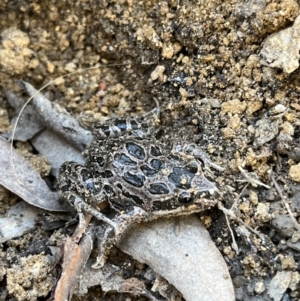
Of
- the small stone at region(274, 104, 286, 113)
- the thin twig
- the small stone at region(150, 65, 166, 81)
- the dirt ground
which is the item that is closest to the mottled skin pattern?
the dirt ground

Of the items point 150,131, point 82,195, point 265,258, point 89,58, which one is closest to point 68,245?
point 82,195

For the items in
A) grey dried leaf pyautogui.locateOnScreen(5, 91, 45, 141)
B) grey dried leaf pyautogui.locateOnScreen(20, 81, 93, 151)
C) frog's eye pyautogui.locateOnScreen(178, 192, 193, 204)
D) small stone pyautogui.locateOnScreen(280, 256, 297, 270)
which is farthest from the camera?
grey dried leaf pyautogui.locateOnScreen(5, 91, 45, 141)

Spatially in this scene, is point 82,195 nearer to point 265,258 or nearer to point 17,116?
point 17,116

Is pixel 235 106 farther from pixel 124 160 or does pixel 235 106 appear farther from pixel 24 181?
pixel 24 181

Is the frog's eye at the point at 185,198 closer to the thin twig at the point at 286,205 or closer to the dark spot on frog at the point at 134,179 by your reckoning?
the dark spot on frog at the point at 134,179

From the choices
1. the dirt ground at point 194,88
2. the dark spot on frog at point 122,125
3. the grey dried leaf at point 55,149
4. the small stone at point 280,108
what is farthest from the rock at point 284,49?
the grey dried leaf at point 55,149

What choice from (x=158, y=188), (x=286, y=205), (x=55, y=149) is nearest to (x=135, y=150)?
(x=158, y=188)

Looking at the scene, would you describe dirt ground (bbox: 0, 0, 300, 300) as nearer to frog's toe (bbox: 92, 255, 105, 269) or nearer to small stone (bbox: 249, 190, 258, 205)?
small stone (bbox: 249, 190, 258, 205)
